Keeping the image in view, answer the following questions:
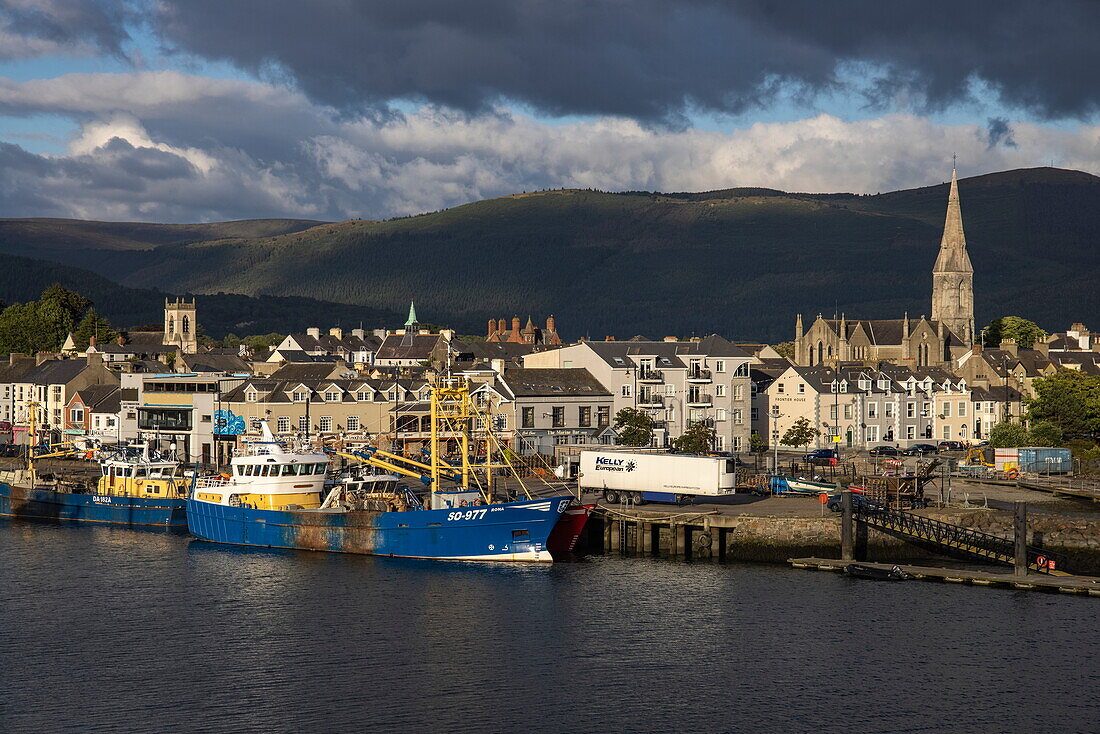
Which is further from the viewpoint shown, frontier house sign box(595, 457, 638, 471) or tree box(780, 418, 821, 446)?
tree box(780, 418, 821, 446)

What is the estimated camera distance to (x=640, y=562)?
70812 millimetres

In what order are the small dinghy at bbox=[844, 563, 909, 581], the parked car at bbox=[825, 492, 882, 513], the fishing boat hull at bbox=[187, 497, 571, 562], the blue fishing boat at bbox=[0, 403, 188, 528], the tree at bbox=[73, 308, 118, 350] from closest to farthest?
the small dinghy at bbox=[844, 563, 909, 581], the fishing boat hull at bbox=[187, 497, 571, 562], the parked car at bbox=[825, 492, 882, 513], the blue fishing boat at bbox=[0, 403, 188, 528], the tree at bbox=[73, 308, 118, 350]

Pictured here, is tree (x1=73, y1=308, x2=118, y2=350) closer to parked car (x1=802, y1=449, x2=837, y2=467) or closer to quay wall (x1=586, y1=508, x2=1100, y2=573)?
parked car (x1=802, y1=449, x2=837, y2=467)

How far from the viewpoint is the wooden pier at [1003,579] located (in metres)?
61.3

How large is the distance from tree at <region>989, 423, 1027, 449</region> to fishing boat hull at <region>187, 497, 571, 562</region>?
5422cm

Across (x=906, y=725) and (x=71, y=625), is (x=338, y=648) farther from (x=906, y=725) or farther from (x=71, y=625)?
(x=906, y=725)

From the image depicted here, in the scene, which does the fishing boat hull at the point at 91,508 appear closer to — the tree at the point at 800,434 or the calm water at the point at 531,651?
the calm water at the point at 531,651

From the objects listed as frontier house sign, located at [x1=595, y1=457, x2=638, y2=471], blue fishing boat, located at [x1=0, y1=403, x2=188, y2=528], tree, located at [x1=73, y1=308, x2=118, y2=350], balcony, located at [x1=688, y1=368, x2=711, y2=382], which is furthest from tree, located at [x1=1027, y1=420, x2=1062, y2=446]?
tree, located at [x1=73, y1=308, x2=118, y2=350]

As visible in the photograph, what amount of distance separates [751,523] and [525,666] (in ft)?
79.9

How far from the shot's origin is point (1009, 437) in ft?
369

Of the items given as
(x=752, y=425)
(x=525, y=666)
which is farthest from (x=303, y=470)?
(x=752, y=425)

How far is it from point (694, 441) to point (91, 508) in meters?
45.8

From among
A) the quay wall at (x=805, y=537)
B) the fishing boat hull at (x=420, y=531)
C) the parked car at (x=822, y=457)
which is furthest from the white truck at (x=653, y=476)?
the parked car at (x=822, y=457)

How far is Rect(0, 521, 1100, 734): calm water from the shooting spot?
44.8 m
